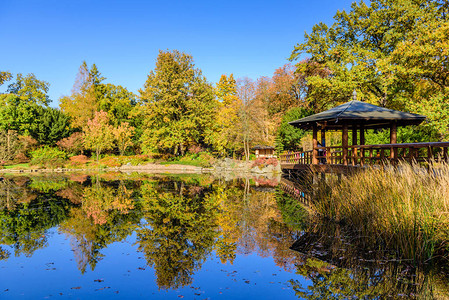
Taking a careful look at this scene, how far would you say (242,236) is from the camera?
6.76 metres

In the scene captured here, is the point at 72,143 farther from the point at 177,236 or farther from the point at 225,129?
the point at 177,236

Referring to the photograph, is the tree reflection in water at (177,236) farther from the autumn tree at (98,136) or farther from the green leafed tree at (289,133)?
the autumn tree at (98,136)

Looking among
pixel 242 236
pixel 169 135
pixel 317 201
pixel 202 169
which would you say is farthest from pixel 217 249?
pixel 169 135

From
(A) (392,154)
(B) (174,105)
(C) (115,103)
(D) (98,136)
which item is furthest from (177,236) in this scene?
(C) (115,103)

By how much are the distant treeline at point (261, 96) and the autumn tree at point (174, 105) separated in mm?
122

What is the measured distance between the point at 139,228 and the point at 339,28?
69.0ft

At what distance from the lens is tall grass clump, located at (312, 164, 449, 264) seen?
184 inches

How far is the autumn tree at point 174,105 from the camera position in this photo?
32844mm

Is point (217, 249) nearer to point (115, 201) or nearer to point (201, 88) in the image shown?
point (115, 201)

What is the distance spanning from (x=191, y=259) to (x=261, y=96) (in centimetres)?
3176

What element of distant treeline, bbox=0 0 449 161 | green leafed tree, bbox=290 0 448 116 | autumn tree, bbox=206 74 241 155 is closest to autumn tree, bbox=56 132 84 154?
distant treeline, bbox=0 0 449 161

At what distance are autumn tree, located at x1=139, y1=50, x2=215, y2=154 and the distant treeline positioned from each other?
0.12 m

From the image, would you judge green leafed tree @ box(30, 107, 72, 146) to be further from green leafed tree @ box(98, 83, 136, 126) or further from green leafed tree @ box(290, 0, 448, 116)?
green leafed tree @ box(290, 0, 448, 116)

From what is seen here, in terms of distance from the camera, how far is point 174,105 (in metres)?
34.1
